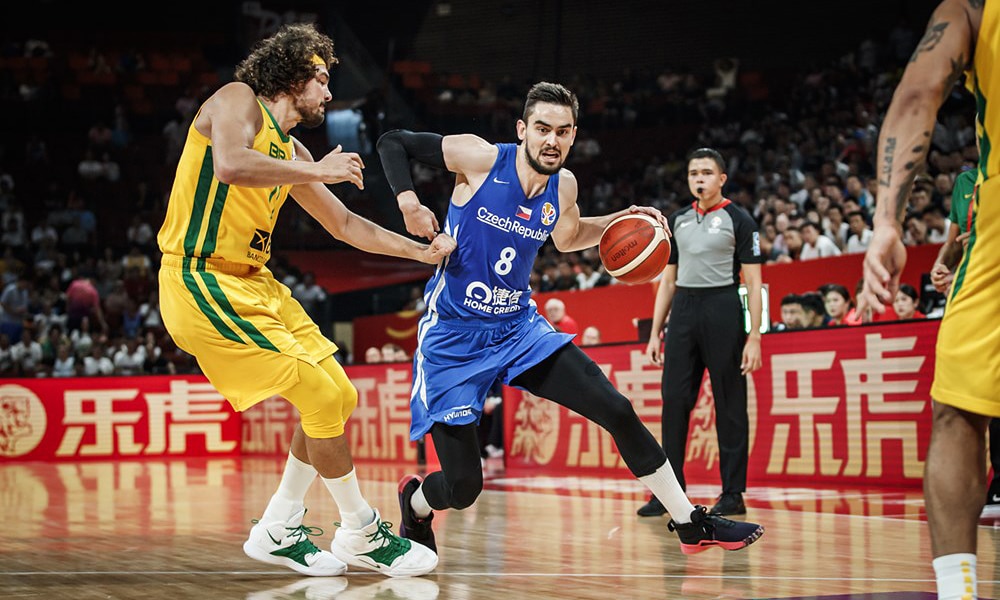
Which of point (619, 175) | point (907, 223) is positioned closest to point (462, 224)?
point (907, 223)

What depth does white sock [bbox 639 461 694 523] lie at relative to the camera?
4.38m

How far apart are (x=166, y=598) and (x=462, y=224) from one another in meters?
1.80

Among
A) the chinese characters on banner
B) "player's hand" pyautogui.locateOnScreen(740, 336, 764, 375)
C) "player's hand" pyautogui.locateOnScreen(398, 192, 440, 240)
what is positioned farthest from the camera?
the chinese characters on banner

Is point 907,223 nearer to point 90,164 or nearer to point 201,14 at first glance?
point 90,164

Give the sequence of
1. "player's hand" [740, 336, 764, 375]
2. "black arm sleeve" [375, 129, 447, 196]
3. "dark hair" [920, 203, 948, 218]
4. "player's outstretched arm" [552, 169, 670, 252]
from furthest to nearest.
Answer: "dark hair" [920, 203, 948, 218] < "player's hand" [740, 336, 764, 375] < "player's outstretched arm" [552, 169, 670, 252] < "black arm sleeve" [375, 129, 447, 196]

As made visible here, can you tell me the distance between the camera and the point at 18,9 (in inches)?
985

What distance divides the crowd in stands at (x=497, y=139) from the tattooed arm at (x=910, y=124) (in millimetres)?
8767

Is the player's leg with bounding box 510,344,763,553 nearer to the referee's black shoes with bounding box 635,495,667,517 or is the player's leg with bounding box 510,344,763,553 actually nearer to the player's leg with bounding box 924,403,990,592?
the player's leg with bounding box 924,403,990,592

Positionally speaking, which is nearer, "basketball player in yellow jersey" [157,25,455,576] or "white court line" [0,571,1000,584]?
"white court line" [0,571,1000,584]

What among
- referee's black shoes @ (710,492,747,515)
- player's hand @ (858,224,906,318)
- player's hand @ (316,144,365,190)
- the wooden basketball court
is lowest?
the wooden basketball court

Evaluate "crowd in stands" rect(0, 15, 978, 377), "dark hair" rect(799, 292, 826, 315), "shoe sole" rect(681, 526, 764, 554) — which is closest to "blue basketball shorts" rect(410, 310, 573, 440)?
"shoe sole" rect(681, 526, 764, 554)

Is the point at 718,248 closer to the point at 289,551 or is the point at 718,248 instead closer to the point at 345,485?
the point at 345,485

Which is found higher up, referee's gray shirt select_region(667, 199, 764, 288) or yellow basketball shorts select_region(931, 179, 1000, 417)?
referee's gray shirt select_region(667, 199, 764, 288)

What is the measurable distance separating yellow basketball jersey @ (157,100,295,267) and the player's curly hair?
14 centimetres
